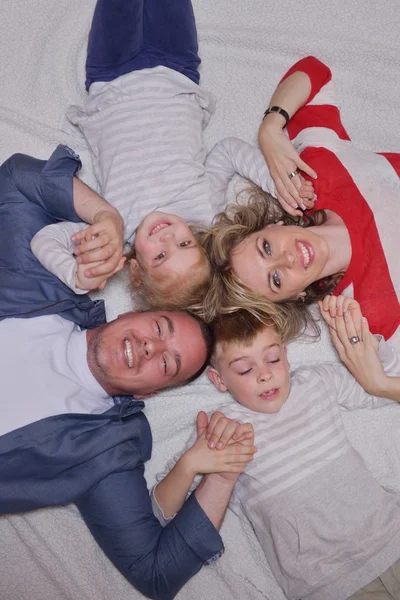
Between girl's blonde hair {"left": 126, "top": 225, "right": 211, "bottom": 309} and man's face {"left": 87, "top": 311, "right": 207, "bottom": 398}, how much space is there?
0.09 metres

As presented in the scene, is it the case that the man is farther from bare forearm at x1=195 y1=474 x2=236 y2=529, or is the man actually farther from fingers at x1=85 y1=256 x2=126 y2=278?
fingers at x1=85 y1=256 x2=126 y2=278

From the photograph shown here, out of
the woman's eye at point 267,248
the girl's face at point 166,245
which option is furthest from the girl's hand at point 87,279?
the woman's eye at point 267,248

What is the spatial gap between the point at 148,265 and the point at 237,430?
0.64 meters

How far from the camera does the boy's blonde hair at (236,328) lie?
247 centimetres

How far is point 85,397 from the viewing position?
8.20ft

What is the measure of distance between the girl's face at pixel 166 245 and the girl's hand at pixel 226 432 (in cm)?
54

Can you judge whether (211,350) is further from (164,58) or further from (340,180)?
(164,58)

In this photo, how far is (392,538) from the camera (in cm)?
243

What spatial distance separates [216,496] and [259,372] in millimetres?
445

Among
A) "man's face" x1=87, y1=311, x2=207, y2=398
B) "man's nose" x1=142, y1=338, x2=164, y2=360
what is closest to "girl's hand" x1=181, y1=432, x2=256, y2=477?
"man's face" x1=87, y1=311, x2=207, y2=398

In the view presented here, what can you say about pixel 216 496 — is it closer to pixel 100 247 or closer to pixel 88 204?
pixel 100 247

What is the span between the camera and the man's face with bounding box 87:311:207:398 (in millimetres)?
2379

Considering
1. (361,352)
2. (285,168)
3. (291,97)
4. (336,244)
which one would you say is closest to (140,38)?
(291,97)

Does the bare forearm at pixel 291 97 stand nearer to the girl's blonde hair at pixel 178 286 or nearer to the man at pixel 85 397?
the girl's blonde hair at pixel 178 286
